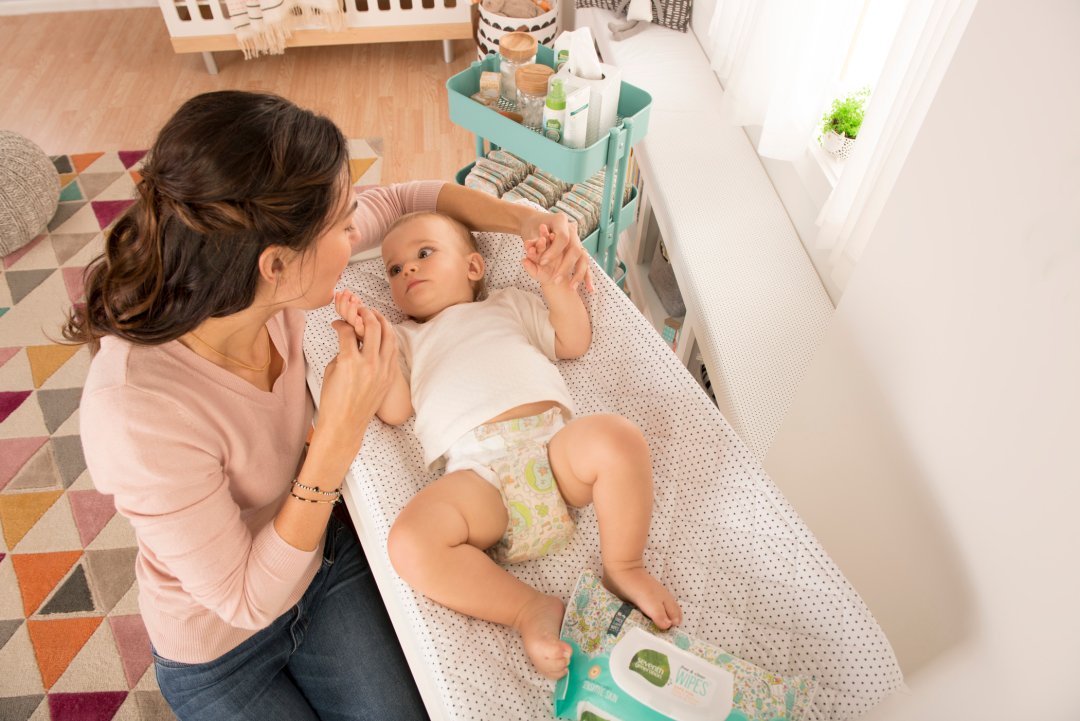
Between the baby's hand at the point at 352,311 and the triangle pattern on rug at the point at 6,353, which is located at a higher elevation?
the baby's hand at the point at 352,311

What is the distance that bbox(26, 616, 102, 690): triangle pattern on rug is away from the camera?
1719 millimetres

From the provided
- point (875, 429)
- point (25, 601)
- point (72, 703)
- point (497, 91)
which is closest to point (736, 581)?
point (875, 429)

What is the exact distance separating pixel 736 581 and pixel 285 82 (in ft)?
11.3

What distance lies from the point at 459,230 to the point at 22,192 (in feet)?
6.73

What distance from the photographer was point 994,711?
0.87m

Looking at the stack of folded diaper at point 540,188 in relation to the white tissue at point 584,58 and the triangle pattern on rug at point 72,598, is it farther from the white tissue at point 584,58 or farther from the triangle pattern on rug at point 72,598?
the triangle pattern on rug at point 72,598

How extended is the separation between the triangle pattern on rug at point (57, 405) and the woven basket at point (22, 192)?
785mm

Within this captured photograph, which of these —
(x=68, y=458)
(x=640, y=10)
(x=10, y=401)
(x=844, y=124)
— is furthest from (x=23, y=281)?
(x=844, y=124)

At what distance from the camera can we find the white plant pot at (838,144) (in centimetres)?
180

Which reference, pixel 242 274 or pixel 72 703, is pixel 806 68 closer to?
pixel 242 274

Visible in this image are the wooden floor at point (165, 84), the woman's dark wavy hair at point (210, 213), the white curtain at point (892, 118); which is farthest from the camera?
the wooden floor at point (165, 84)

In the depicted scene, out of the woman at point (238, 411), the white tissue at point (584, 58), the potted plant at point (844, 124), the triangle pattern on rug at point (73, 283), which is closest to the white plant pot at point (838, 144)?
the potted plant at point (844, 124)

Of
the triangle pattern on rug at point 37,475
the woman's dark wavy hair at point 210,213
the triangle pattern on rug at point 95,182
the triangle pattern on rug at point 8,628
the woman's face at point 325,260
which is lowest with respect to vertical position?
the triangle pattern on rug at point 8,628

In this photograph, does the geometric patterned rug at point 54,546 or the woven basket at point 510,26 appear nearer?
the geometric patterned rug at point 54,546
